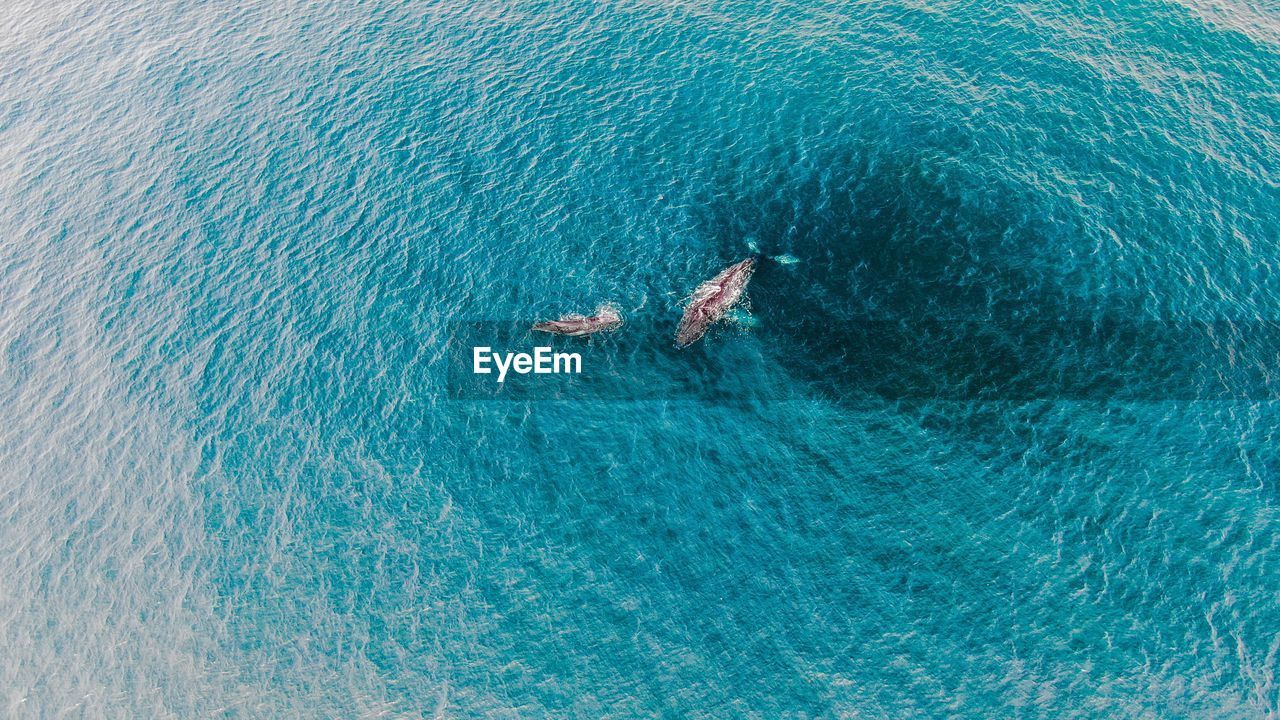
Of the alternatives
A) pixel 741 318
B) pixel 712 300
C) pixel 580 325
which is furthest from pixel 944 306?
pixel 580 325

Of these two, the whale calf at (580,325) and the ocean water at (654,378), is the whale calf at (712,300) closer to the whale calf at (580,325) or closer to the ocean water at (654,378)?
the ocean water at (654,378)

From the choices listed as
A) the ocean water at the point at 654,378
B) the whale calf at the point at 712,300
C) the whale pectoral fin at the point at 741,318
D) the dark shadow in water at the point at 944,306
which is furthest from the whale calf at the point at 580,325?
the dark shadow in water at the point at 944,306

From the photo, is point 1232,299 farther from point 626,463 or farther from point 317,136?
point 317,136

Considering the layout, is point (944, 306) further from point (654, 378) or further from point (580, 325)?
point (580, 325)

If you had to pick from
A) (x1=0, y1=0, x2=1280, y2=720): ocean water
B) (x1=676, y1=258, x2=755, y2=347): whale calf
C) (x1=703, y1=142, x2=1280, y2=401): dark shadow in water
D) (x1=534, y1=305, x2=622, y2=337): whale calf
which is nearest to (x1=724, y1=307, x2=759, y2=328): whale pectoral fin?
(x1=676, y1=258, x2=755, y2=347): whale calf

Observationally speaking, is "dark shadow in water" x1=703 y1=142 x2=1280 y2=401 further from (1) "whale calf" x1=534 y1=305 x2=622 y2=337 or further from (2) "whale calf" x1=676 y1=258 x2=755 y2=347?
(1) "whale calf" x1=534 y1=305 x2=622 y2=337

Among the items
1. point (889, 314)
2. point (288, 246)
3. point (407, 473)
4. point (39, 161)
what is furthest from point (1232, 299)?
point (39, 161)
